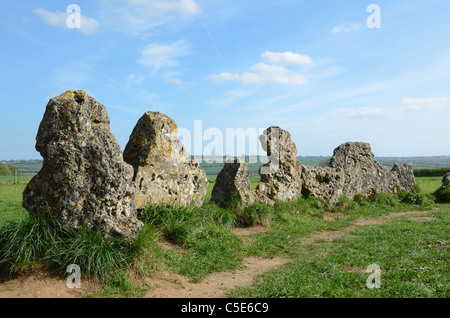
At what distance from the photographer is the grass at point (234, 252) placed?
6.09 meters

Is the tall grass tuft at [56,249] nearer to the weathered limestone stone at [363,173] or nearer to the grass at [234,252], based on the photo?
the grass at [234,252]

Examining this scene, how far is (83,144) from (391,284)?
20.4 ft

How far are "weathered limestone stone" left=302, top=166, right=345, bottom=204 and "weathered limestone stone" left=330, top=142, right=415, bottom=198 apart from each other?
32.6 inches

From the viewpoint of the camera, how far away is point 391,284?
6.20 metres

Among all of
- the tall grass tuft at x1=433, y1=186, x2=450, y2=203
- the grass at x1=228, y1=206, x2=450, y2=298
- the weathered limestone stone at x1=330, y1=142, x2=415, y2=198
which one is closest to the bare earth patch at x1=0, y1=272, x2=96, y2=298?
the grass at x1=228, y1=206, x2=450, y2=298

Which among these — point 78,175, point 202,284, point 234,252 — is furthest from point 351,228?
point 78,175

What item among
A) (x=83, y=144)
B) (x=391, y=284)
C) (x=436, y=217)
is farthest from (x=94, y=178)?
(x=436, y=217)

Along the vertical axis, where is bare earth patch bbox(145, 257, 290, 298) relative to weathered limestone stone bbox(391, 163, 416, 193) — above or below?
below

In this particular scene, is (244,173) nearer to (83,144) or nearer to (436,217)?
(83,144)

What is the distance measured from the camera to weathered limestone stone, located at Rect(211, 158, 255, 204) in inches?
476

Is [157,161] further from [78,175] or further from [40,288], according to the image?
[40,288]

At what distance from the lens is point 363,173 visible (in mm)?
17828

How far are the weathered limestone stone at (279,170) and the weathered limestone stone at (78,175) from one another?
7038mm

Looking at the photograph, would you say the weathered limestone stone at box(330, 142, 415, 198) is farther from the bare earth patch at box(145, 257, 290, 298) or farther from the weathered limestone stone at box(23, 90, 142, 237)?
the weathered limestone stone at box(23, 90, 142, 237)
